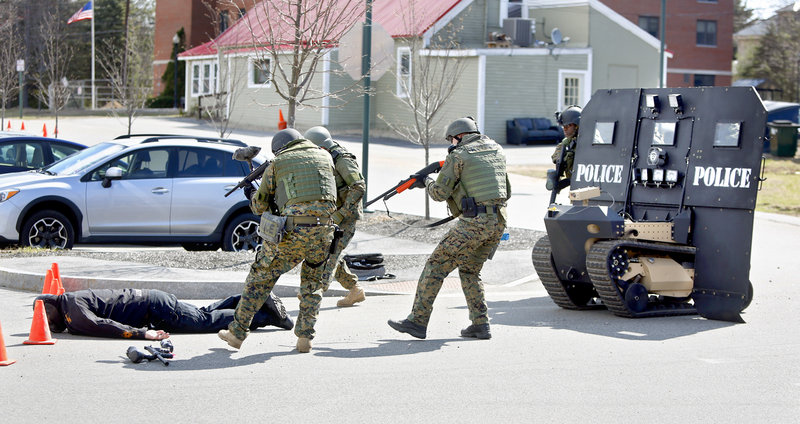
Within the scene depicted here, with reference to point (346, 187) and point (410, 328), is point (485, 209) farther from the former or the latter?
point (346, 187)

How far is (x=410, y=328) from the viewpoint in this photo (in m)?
8.41

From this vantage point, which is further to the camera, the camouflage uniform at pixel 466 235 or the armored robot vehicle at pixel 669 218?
the armored robot vehicle at pixel 669 218

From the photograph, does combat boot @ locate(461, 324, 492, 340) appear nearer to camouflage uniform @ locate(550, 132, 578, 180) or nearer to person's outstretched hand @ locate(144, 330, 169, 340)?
person's outstretched hand @ locate(144, 330, 169, 340)

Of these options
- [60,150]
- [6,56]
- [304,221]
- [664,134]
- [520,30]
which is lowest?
[304,221]

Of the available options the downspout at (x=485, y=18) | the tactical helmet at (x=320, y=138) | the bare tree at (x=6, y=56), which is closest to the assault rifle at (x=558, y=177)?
the tactical helmet at (x=320, y=138)

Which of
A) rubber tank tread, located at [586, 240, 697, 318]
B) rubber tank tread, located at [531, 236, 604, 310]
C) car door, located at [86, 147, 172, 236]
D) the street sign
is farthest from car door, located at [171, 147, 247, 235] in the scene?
rubber tank tread, located at [586, 240, 697, 318]

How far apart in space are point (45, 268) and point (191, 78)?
35416mm

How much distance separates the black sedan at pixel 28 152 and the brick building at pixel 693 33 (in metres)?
44.9

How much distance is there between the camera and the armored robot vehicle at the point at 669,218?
9.38 m

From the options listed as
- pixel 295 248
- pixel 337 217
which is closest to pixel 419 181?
pixel 337 217

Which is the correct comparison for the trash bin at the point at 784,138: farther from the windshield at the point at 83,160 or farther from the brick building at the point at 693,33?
the brick building at the point at 693,33

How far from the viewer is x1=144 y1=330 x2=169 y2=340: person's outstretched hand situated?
812 centimetres

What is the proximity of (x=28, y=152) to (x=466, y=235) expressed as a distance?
10271 mm

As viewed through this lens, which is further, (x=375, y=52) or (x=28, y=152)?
(x=28, y=152)
